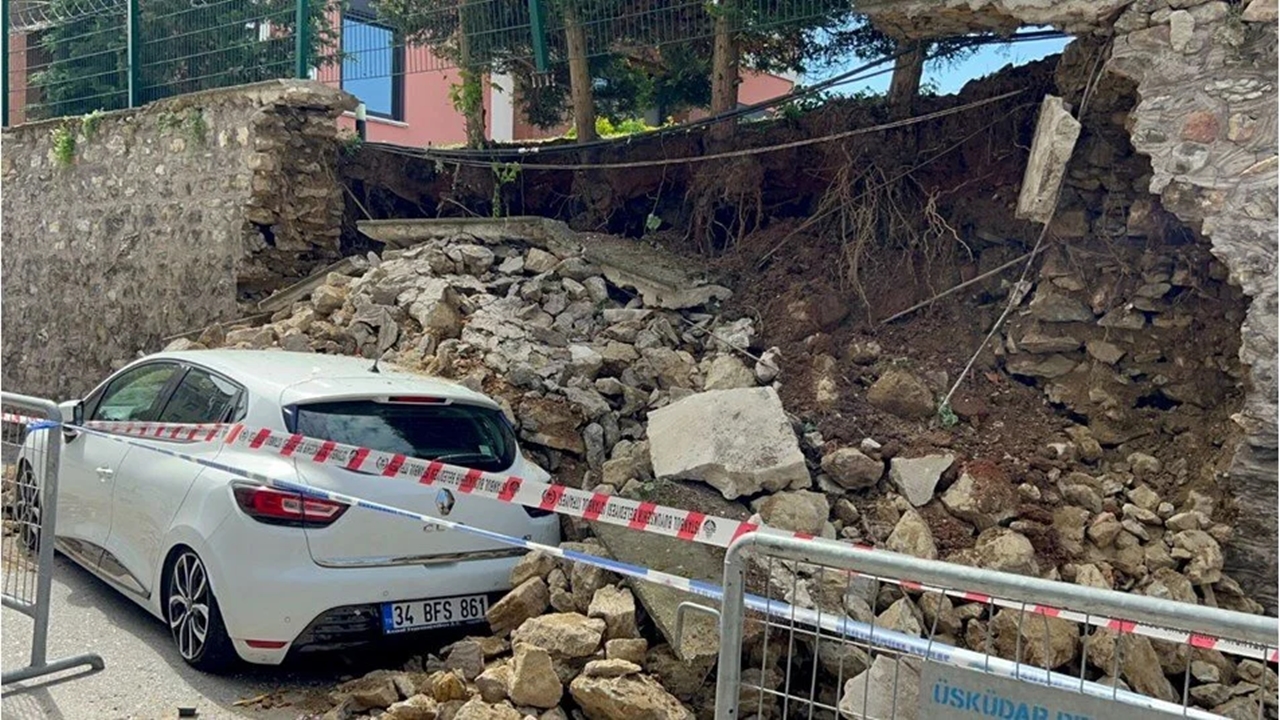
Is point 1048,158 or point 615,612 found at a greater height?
point 1048,158

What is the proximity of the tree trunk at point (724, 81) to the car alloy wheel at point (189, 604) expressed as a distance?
556cm

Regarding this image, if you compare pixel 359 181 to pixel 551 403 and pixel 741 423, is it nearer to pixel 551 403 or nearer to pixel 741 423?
pixel 551 403

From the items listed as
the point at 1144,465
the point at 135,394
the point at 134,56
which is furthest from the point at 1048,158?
the point at 134,56

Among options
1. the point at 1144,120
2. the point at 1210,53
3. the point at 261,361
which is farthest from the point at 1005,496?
the point at 261,361

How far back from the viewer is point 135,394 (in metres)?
5.99

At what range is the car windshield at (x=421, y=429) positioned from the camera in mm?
4883

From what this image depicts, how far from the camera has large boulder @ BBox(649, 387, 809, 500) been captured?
5293 millimetres

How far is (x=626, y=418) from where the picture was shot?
20.9ft

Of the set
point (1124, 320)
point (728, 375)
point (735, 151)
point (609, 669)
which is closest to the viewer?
point (609, 669)

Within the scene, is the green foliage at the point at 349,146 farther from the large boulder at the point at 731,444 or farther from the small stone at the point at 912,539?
the small stone at the point at 912,539

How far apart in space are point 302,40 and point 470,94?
1777 mm

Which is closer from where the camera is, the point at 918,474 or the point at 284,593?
the point at 284,593

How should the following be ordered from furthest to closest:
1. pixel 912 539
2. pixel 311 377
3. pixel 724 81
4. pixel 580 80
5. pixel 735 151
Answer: pixel 580 80, pixel 724 81, pixel 735 151, pixel 311 377, pixel 912 539

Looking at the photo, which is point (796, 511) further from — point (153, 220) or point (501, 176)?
point (153, 220)
